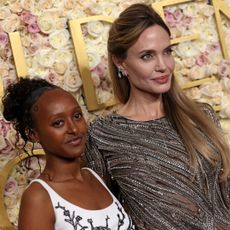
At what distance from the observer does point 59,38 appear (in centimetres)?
177

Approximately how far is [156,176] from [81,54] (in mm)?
473

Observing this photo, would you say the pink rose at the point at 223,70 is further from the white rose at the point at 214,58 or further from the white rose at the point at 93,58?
the white rose at the point at 93,58

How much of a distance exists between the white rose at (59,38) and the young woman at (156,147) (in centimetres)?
18

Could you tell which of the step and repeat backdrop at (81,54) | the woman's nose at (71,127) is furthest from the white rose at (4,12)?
the woman's nose at (71,127)

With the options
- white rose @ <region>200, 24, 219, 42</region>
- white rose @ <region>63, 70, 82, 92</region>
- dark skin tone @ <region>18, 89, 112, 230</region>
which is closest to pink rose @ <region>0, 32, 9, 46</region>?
white rose @ <region>63, 70, 82, 92</region>

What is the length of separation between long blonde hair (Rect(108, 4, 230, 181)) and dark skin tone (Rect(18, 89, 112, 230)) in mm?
346

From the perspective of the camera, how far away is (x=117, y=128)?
5.41 ft

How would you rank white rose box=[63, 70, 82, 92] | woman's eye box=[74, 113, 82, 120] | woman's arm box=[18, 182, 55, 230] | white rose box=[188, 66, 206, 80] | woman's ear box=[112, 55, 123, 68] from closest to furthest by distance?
woman's arm box=[18, 182, 55, 230]
woman's eye box=[74, 113, 82, 120]
woman's ear box=[112, 55, 123, 68]
white rose box=[63, 70, 82, 92]
white rose box=[188, 66, 206, 80]

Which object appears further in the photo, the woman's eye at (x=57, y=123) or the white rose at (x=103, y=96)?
the white rose at (x=103, y=96)

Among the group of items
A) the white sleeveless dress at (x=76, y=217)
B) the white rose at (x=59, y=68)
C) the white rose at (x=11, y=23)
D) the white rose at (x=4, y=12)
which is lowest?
the white sleeveless dress at (x=76, y=217)

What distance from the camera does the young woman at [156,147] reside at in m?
1.56

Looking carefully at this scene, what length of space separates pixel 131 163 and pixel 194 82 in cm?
51

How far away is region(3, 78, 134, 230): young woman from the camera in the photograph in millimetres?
1229

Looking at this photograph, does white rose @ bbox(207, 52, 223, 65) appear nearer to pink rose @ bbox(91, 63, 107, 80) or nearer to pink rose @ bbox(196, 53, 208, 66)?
pink rose @ bbox(196, 53, 208, 66)
